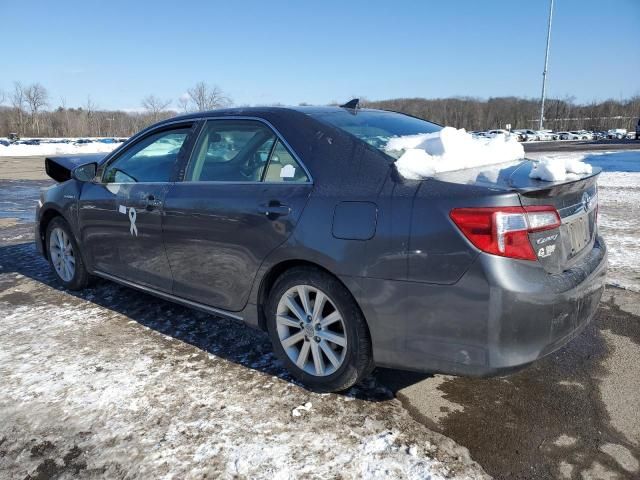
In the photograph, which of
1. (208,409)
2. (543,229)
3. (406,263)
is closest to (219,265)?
(208,409)

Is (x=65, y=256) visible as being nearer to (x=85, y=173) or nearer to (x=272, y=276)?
(x=85, y=173)

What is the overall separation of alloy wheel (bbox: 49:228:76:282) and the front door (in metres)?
0.41

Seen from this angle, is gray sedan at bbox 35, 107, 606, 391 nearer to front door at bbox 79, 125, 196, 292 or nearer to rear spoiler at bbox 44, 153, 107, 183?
front door at bbox 79, 125, 196, 292

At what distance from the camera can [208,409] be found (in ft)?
9.09

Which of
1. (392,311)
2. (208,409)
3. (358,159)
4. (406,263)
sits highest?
(358,159)

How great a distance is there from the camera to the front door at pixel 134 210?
3713 mm

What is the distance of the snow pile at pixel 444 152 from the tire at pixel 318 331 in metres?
0.74

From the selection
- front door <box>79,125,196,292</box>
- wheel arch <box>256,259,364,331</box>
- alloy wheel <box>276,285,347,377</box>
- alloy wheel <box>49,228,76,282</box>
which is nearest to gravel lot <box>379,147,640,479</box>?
alloy wheel <box>276,285,347,377</box>

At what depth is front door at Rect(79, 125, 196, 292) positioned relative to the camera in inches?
146

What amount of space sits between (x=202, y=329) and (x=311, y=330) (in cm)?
133

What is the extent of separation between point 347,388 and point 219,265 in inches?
44.2

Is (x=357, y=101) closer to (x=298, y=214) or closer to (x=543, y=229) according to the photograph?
(x=298, y=214)

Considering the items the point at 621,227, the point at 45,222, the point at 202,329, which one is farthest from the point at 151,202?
the point at 621,227

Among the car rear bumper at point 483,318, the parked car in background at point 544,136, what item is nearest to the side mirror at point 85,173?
the car rear bumper at point 483,318
